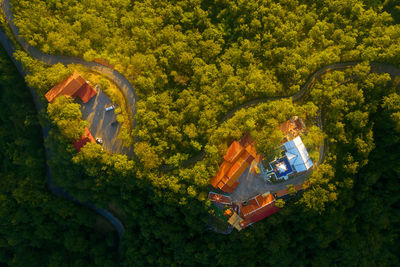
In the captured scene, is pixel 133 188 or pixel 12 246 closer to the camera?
pixel 133 188

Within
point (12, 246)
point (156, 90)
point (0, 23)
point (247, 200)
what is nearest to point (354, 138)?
point (247, 200)

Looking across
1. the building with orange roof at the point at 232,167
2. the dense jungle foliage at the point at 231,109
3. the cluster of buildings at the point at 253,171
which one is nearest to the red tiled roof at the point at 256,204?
the cluster of buildings at the point at 253,171

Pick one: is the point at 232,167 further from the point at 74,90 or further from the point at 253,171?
the point at 74,90

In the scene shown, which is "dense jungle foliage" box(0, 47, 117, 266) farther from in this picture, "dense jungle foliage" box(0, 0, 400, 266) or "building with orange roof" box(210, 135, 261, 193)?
"building with orange roof" box(210, 135, 261, 193)

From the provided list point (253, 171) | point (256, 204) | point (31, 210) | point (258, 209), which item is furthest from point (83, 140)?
point (258, 209)

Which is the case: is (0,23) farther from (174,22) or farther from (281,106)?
(281,106)

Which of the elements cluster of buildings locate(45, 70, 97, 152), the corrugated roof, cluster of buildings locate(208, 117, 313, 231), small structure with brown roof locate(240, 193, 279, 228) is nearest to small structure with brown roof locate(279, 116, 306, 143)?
cluster of buildings locate(208, 117, 313, 231)

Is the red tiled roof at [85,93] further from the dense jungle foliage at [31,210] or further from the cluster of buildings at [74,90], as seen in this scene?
the dense jungle foliage at [31,210]
